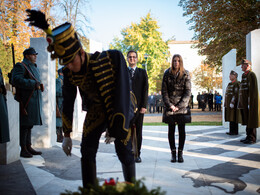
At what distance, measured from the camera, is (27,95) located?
20.4 ft

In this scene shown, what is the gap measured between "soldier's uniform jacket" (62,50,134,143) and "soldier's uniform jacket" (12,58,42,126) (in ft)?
11.6

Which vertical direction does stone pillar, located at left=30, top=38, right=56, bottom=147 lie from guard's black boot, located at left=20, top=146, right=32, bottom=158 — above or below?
above

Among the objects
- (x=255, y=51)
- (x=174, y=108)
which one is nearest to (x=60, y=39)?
(x=174, y=108)

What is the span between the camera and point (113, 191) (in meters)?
1.65

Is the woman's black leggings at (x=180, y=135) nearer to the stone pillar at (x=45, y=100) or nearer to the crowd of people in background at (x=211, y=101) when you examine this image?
the stone pillar at (x=45, y=100)

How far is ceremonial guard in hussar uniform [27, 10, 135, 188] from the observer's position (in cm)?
255

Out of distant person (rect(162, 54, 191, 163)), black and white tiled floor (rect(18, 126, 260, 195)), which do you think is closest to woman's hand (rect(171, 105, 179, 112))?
distant person (rect(162, 54, 191, 163))

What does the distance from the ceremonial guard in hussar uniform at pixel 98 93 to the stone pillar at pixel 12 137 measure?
3.20 m

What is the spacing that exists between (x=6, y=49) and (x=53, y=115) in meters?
18.7

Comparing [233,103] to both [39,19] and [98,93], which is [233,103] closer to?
[98,93]

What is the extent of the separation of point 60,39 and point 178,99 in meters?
3.61

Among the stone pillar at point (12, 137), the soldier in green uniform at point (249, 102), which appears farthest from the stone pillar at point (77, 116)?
the soldier in green uniform at point (249, 102)

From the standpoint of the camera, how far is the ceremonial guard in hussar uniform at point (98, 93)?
2.55 meters

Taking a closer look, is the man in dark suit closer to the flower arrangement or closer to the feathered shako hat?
the feathered shako hat
